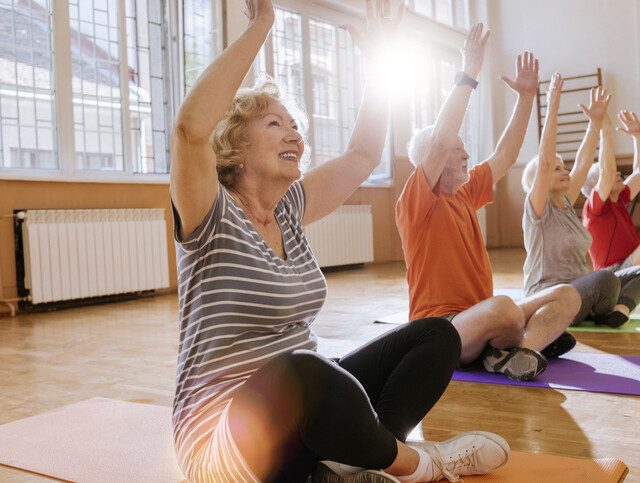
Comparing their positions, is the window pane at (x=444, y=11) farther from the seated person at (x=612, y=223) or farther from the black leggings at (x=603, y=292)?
the black leggings at (x=603, y=292)

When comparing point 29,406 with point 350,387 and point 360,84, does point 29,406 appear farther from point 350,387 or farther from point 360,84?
point 360,84

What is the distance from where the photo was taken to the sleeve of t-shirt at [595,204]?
145 inches

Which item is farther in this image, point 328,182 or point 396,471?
point 328,182

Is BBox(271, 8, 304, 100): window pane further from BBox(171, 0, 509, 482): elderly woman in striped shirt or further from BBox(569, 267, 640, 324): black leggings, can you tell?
BBox(171, 0, 509, 482): elderly woman in striped shirt

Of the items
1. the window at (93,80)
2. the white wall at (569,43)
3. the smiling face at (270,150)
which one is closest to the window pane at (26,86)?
the window at (93,80)

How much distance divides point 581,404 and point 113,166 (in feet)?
12.9

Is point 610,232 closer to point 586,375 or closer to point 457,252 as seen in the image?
point 586,375

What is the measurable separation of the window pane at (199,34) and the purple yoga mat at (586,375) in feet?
12.6

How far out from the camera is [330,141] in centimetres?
679

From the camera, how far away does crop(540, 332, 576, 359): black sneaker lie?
2570mm

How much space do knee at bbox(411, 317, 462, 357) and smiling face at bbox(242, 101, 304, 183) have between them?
0.39 metres

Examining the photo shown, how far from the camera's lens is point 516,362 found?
2266 millimetres

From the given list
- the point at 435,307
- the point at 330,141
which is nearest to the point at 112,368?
the point at 435,307

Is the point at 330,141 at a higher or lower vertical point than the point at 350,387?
higher
